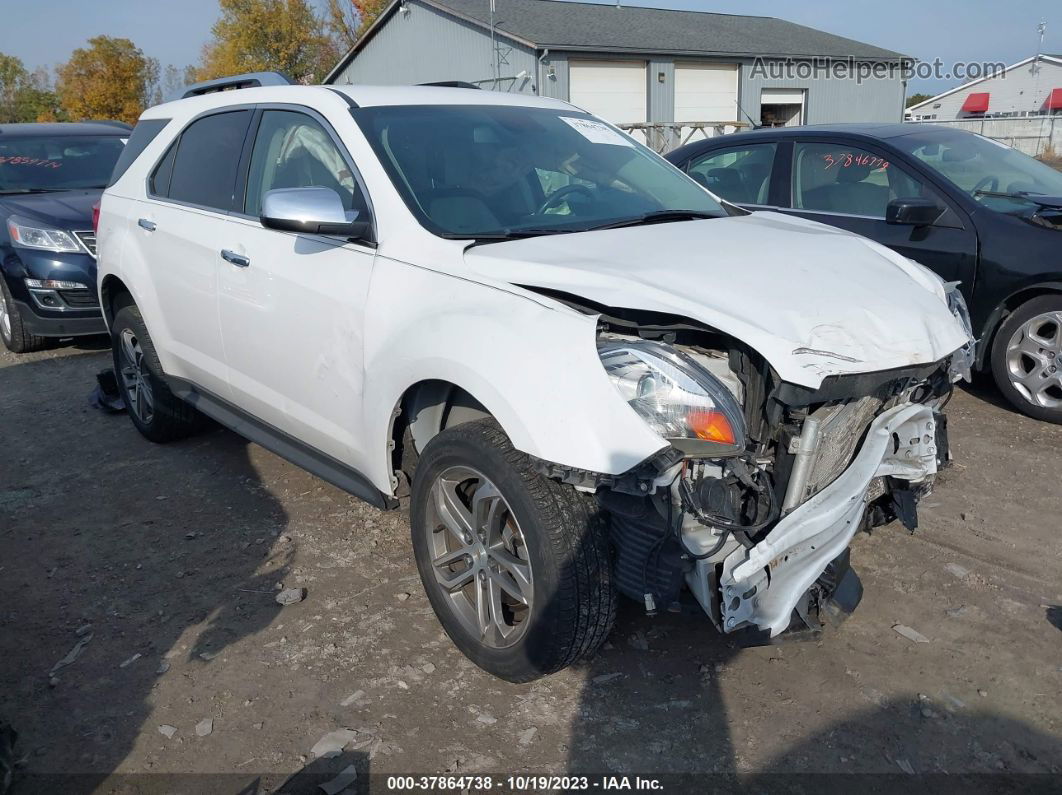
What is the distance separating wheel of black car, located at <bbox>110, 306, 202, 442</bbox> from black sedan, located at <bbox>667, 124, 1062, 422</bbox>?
407 centimetres

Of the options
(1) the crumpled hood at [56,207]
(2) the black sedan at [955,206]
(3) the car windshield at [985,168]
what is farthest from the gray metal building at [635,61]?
(3) the car windshield at [985,168]

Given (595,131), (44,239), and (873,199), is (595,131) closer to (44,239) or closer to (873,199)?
(873,199)

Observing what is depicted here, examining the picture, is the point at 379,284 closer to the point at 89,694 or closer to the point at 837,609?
the point at 89,694

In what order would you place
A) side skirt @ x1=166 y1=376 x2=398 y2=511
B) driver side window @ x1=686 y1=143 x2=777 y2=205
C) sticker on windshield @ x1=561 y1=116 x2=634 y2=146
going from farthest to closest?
1. driver side window @ x1=686 y1=143 x2=777 y2=205
2. sticker on windshield @ x1=561 y1=116 x2=634 y2=146
3. side skirt @ x1=166 y1=376 x2=398 y2=511

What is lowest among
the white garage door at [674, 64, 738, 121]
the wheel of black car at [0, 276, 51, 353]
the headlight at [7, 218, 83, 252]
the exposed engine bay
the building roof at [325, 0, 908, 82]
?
the wheel of black car at [0, 276, 51, 353]

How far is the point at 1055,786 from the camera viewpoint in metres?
2.40

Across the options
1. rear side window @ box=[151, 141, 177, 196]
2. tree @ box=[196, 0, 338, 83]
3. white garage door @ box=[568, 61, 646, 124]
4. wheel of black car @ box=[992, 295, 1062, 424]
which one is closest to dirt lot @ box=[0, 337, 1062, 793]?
wheel of black car @ box=[992, 295, 1062, 424]

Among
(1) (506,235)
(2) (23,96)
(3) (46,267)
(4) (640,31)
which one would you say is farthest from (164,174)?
(2) (23,96)

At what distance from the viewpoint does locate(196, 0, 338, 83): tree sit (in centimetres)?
4000

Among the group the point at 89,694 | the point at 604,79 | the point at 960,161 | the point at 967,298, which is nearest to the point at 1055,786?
the point at 89,694

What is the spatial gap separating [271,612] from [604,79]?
26261 mm

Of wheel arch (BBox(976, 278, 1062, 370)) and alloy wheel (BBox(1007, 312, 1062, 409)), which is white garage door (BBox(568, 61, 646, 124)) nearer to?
wheel arch (BBox(976, 278, 1062, 370))

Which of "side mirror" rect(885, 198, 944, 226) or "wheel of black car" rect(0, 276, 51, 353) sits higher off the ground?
"side mirror" rect(885, 198, 944, 226)

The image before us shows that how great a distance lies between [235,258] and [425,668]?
6.57 ft
